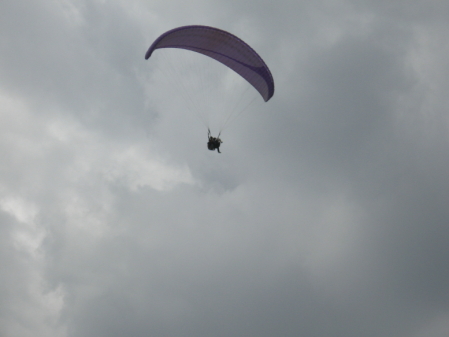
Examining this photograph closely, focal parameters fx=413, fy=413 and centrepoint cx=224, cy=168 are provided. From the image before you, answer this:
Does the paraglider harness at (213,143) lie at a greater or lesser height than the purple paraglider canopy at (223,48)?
lesser

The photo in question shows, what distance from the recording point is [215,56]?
40594 mm

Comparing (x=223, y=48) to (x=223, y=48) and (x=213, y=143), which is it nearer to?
(x=223, y=48)

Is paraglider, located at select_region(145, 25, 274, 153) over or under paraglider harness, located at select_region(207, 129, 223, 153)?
over

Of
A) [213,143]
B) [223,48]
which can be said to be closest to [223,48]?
[223,48]

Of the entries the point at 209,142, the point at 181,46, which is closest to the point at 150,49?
the point at 181,46

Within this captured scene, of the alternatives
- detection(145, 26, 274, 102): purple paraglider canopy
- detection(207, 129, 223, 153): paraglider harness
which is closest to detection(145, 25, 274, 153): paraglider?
detection(145, 26, 274, 102): purple paraglider canopy

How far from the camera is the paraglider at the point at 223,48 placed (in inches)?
1438

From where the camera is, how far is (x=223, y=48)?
38.3 m

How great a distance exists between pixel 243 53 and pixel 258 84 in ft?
15.5

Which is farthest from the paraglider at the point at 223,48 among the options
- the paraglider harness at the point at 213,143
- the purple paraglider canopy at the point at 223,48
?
the paraglider harness at the point at 213,143

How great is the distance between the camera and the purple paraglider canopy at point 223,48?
36.5 metres

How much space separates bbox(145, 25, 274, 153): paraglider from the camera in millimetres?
36531

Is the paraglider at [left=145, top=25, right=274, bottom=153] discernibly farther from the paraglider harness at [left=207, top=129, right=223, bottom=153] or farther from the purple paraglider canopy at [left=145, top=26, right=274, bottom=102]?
the paraglider harness at [left=207, top=129, right=223, bottom=153]

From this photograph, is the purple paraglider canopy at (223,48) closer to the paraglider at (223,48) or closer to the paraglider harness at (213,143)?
the paraglider at (223,48)
